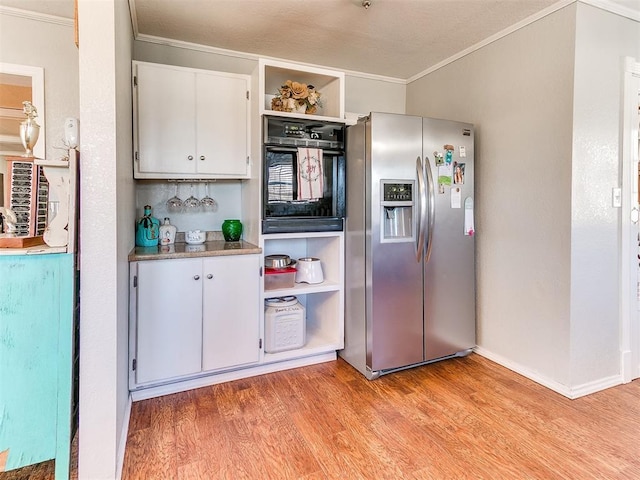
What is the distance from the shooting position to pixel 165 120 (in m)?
2.50

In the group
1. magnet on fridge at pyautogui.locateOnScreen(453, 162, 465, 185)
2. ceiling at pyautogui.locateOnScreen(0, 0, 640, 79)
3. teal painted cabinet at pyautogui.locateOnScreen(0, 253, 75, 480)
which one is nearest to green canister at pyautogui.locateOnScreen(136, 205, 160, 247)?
teal painted cabinet at pyautogui.locateOnScreen(0, 253, 75, 480)

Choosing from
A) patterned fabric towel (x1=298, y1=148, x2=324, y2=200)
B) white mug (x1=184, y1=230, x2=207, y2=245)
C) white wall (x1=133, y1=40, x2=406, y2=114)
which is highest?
white wall (x1=133, y1=40, x2=406, y2=114)

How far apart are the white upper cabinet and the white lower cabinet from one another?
702 mm

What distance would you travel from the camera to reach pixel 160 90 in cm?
247

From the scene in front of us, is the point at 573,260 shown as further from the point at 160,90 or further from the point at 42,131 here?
the point at 42,131

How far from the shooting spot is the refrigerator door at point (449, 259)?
8.59 feet

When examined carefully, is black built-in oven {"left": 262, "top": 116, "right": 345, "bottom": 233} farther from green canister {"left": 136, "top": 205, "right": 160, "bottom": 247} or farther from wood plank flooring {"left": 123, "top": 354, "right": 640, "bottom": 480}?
wood plank flooring {"left": 123, "top": 354, "right": 640, "bottom": 480}

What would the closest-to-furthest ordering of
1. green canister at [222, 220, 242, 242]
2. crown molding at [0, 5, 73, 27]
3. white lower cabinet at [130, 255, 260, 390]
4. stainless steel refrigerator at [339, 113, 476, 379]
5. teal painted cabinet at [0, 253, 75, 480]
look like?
teal painted cabinet at [0, 253, 75, 480] → white lower cabinet at [130, 255, 260, 390] → crown molding at [0, 5, 73, 27] → stainless steel refrigerator at [339, 113, 476, 379] → green canister at [222, 220, 242, 242]

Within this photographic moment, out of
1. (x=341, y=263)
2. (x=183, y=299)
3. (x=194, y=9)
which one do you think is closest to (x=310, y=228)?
(x=341, y=263)

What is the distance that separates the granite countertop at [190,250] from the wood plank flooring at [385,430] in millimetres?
879

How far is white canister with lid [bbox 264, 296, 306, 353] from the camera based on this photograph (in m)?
2.63

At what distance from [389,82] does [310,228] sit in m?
1.94

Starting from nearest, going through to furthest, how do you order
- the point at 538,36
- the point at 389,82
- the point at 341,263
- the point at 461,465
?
the point at 461,465 → the point at 538,36 → the point at 341,263 → the point at 389,82

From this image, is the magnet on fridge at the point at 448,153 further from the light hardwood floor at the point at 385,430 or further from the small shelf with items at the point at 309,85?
the light hardwood floor at the point at 385,430
